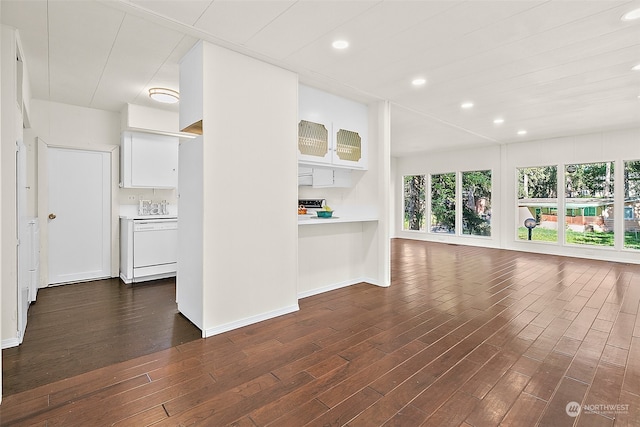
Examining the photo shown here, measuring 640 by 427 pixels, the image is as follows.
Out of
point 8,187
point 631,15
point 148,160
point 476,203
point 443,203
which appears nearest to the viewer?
point 631,15

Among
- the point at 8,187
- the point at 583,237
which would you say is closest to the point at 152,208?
the point at 8,187

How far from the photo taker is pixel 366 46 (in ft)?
9.77

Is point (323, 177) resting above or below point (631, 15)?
below

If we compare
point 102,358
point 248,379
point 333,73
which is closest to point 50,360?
point 102,358

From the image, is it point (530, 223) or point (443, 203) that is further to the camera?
point (443, 203)

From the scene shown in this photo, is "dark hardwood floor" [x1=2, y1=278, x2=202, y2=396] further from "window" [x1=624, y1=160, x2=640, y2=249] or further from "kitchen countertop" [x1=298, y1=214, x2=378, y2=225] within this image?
"window" [x1=624, y1=160, x2=640, y2=249]

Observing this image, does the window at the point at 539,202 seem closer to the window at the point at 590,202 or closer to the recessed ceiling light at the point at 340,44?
the window at the point at 590,202

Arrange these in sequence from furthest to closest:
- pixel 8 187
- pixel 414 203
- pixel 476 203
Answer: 1. pixel 414 203
2. pixel 476 203
3. pixel 8 187

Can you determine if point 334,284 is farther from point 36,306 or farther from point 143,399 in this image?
point 36,306

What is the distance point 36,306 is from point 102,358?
6.25 feet

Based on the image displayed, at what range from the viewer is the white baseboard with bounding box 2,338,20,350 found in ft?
8.55

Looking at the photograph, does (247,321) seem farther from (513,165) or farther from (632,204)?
(632,204)

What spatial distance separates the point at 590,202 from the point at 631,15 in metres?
5.84

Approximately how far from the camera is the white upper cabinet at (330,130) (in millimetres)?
3947
